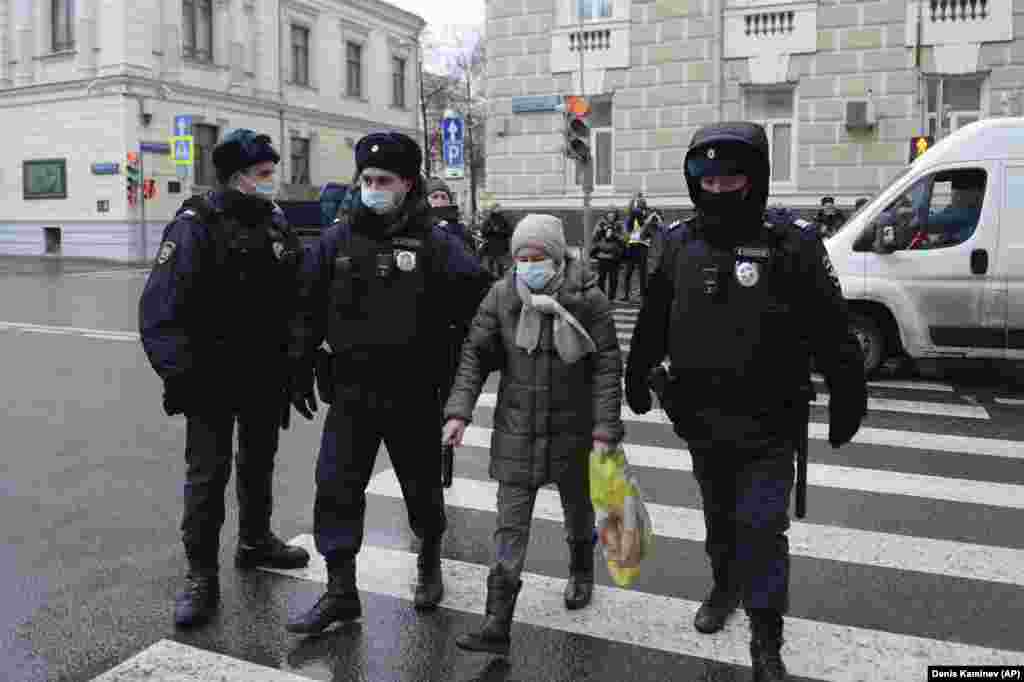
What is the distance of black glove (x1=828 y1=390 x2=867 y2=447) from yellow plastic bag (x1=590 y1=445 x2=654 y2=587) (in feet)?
2.58

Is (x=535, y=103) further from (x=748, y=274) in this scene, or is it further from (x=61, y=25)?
(x=61, y=25)

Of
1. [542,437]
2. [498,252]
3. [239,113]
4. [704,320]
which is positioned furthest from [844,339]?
[239,113]

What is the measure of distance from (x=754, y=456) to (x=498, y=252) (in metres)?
9.62

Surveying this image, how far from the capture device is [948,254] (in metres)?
9.12

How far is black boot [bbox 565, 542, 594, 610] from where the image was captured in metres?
4.29

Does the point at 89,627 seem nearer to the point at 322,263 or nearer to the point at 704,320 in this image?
the point at 322,263

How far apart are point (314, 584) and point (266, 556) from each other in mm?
349

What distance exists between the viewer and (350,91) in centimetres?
4441

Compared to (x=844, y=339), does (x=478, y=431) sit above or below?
below

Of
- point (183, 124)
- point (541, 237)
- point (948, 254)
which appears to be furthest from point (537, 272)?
point (183, 124)

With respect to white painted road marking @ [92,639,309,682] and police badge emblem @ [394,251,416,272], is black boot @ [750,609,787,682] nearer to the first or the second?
white painted road marking @ [92,639,309,682]

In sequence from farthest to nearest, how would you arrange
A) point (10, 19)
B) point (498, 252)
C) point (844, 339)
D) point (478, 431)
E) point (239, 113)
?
point (239, 113)
point (10, 19)
point (498, 252)
point (478, 431)
point (844, 339)

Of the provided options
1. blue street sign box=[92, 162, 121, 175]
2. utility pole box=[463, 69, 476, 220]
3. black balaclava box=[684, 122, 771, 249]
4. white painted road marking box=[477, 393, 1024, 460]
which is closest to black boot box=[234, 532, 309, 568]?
black balaclava box=[684, 122, 771, 249]

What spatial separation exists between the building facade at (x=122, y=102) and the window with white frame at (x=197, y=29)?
0.05 metres
